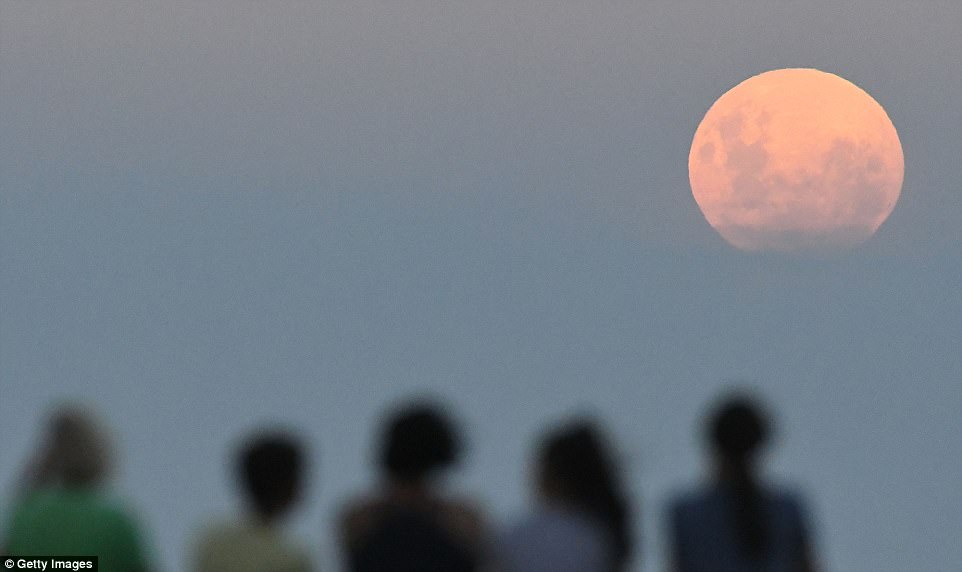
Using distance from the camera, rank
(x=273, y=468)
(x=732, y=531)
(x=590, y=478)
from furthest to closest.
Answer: (x=732, y=531) → (x=590, y=478) → (x=273, y=468)

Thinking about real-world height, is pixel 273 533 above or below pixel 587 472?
below

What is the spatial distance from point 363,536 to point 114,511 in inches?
57.4

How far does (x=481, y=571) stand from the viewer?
8188mm

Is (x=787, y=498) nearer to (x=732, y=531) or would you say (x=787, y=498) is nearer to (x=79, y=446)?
(x=732, y=531)

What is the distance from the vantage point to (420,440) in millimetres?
7902

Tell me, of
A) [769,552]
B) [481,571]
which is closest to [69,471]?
[481,571]

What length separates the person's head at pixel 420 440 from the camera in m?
7.91

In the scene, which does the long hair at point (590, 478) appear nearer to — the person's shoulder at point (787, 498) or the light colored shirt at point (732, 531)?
the light colored shirt at point (732, 531)

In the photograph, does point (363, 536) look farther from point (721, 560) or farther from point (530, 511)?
point (721, 560)

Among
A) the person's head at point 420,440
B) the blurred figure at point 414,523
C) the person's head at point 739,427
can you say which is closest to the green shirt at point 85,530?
the blurred figure at point 414,523

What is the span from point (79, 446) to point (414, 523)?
197cm

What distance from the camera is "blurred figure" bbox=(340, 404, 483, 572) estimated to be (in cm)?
799

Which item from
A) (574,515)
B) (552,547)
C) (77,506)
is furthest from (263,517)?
(574,515)

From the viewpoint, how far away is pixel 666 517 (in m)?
8.43
